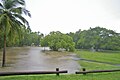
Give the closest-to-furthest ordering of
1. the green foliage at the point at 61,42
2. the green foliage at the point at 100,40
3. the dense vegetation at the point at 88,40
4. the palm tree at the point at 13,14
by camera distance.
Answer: the palm tree at the point at 13,14 → the green foliage at the point at 61,42 → the dense vegetation at the point at 88,40 → the green foliage at the point at 100,40

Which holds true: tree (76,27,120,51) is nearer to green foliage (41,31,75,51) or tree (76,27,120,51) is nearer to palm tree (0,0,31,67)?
green foliage (41,31,75,51)

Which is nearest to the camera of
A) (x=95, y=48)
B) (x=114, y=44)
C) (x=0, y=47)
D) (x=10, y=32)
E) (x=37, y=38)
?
(x=10, y=32)

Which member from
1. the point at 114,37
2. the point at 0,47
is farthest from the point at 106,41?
the point at 0,47

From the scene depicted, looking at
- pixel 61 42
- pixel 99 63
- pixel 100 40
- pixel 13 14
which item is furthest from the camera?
pixel 100 40

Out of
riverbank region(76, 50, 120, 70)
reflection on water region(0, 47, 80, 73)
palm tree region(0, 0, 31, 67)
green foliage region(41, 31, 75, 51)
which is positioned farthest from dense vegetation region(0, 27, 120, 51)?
palm tree region(0, 0, 31, 67)

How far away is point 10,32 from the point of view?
2383 cm

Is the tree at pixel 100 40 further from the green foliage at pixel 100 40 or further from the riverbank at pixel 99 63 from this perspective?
the riverbank at pixel 99 63

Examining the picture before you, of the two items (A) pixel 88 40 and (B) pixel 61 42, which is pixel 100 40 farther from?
(B) pixel 61 42

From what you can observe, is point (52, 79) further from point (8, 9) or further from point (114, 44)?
point (114, 44)

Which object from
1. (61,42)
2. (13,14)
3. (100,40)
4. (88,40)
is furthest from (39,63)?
(88,40)

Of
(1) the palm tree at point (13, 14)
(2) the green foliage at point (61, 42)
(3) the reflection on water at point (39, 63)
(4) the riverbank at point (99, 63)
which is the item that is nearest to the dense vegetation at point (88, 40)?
(2) the green foliage at point (61, 42)

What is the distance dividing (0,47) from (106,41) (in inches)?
1967

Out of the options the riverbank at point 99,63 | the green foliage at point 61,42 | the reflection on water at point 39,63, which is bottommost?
the riverbank at point 99,63

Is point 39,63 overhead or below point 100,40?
below
